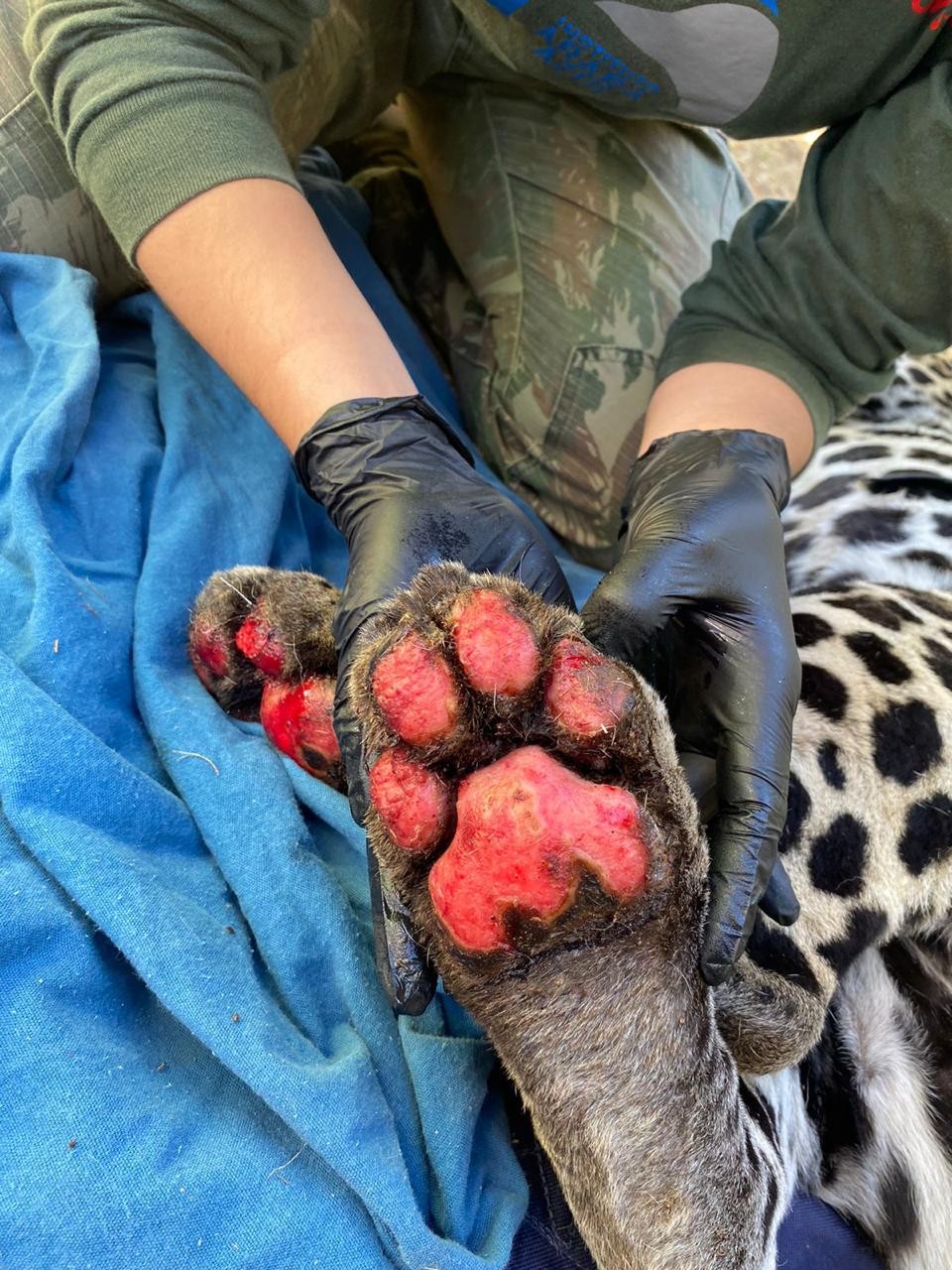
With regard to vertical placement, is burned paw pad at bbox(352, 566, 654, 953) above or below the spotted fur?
above

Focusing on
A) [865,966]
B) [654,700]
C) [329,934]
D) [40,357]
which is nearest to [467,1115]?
[329,934]

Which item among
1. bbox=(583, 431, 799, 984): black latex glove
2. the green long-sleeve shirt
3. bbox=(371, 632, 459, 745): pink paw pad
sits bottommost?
bbox=(583, 431, 799, 984): black latex glove

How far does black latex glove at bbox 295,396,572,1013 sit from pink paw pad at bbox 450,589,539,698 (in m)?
0.19

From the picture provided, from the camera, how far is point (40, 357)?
178 centimetres

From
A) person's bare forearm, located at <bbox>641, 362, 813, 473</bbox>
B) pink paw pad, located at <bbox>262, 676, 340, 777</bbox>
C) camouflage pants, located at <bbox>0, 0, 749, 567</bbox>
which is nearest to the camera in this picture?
pink paw pad, located at <bbox>262, 676, 340, 777</bbox>

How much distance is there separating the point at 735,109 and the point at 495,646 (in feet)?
4.71

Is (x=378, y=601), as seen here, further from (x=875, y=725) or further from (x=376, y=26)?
(x=376, y=26)

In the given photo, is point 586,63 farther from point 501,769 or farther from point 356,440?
point 501,769

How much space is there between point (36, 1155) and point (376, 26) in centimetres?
223

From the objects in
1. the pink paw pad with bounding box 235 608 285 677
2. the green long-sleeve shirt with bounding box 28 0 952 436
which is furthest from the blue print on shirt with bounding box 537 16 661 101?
the pink paw pad with bounding box 235 608 285 677

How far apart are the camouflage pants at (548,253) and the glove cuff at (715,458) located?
0.61 m

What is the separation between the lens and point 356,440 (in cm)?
140

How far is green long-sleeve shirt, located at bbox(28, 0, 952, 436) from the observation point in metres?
1.54

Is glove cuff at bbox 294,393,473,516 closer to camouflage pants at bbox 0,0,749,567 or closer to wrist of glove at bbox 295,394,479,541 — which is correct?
wrist of glove at bbox 295,394,479,541
